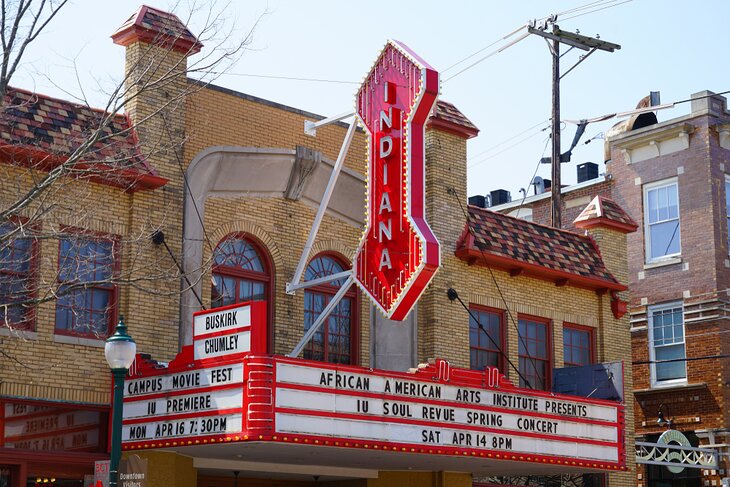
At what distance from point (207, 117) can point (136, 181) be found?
225cm

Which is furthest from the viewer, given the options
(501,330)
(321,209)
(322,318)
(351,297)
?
(501,330)

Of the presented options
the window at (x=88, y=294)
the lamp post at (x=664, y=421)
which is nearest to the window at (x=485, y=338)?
the window at (x=88, y=294)

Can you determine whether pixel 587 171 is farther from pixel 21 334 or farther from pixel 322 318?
pixel 21 334

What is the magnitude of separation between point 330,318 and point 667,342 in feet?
50.8

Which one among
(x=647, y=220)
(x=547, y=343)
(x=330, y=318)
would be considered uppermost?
(x=647, y=220)

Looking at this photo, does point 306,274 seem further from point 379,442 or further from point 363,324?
point 379,442

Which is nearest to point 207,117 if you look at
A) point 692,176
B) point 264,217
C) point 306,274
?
point 264,217

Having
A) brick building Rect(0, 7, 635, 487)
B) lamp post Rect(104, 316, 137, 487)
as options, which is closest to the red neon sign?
brick building Rect(0, 7, 635, 487)

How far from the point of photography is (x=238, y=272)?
20812 mm

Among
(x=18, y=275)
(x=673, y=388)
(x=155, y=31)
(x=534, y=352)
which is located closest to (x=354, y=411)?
(x=18, y=275)

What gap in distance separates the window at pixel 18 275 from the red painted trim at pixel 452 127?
8.75 meters

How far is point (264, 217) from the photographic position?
21344 mm

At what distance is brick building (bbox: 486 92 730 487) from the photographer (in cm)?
3288

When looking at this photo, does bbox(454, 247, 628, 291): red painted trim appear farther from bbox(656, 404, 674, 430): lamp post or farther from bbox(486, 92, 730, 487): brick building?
bbox(656, 404, 674, 430): lamp post
